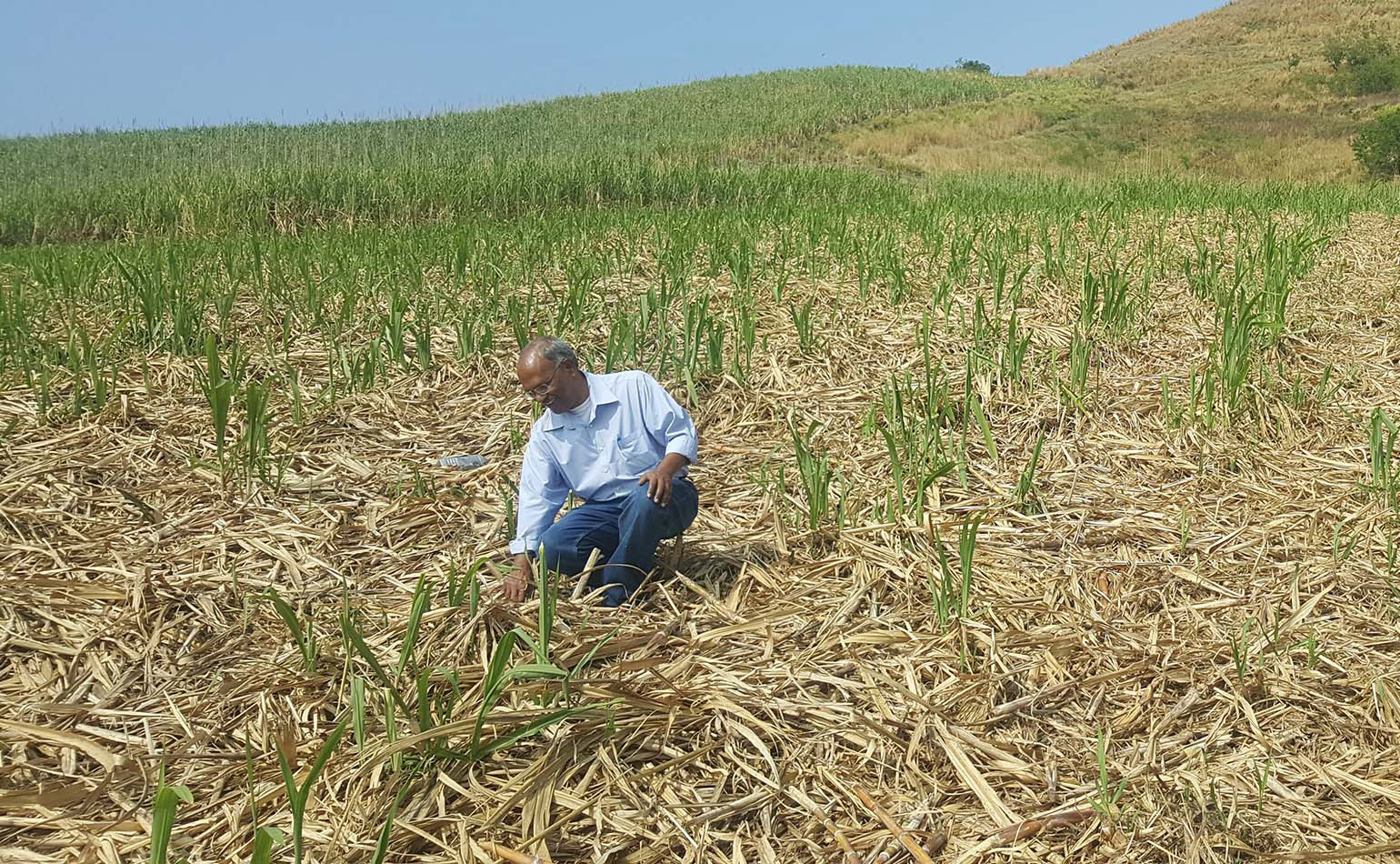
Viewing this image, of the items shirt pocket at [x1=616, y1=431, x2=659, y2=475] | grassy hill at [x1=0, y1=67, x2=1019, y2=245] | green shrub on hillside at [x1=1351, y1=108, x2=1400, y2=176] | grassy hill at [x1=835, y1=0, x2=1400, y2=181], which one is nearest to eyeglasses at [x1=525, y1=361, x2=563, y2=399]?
shirt pocket at [x1=616, y1=431, x2=659, y2=475]

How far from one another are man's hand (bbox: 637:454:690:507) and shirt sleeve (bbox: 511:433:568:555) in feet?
1.07

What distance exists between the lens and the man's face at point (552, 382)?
291 centimetres

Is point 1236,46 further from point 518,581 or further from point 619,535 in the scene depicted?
point 518,581

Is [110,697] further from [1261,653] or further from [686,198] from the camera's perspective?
[686,198]

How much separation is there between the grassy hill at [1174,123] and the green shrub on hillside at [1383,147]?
38cm

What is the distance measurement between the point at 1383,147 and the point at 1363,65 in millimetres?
15448

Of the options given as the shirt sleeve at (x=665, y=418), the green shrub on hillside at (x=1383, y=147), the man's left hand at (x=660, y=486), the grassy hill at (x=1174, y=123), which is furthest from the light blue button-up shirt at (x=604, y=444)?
the green shrub on hillside at (x=1383, y=147)

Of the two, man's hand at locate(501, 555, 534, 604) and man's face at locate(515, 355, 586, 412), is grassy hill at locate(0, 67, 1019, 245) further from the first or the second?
man's hand at locate(501, 555, 534, 604)

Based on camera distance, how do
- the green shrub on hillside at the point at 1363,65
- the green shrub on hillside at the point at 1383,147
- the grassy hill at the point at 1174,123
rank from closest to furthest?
1. the green shrub on hillside at the point at 1383,147
2. the grassy hill at the point at 1174,123
3. the green shrub on hillside at the point at 1363,65

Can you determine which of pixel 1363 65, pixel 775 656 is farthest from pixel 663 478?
pixel 1363 65

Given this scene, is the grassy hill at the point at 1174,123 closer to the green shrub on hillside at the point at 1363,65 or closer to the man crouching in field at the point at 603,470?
the green shrub on hillside at the point at 1363,65

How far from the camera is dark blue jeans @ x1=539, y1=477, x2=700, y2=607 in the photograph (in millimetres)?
2955

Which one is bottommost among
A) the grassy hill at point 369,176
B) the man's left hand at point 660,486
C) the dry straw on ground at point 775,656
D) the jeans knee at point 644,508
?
the dry straw on ground at point 775,656

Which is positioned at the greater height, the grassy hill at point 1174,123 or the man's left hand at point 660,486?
the grassy hill at point 1174,123
